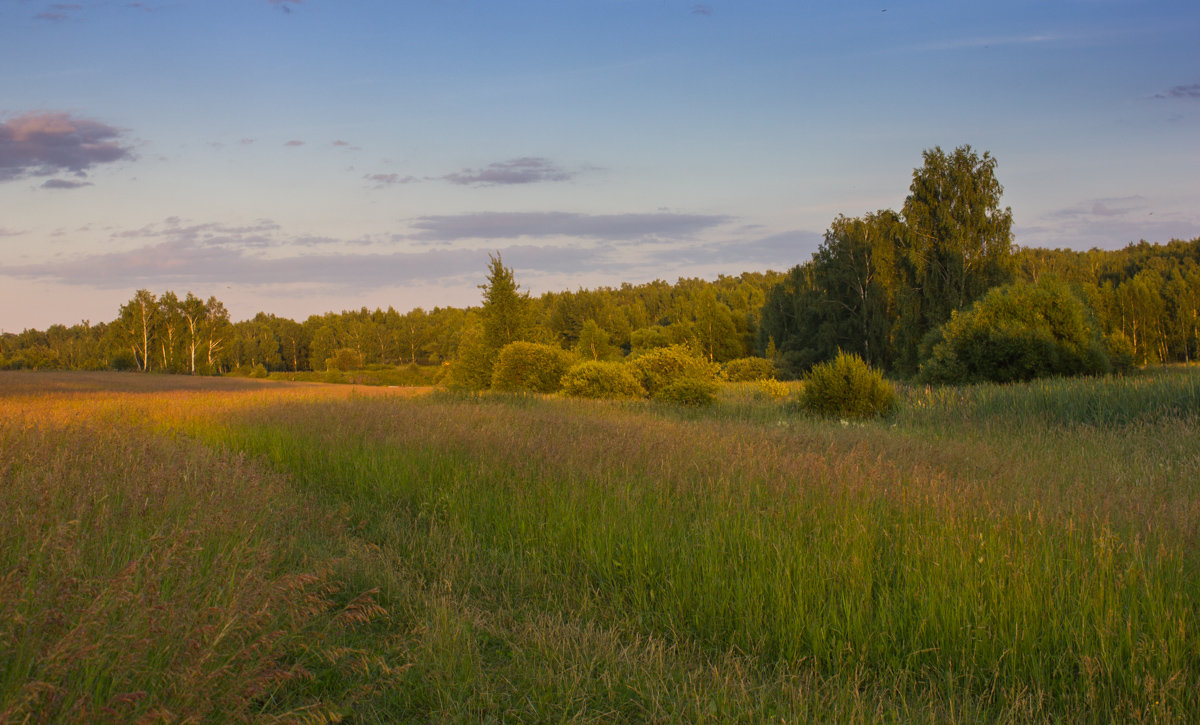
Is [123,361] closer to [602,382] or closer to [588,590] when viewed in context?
[602,382]

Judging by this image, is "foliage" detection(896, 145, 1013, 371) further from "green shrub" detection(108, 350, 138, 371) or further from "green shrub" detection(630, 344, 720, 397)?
"green shrub" detection(108, 350, 138, 371)

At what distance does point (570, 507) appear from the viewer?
5566 mm

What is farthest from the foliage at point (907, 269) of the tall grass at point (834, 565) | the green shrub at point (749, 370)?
the tall grass at point (834, 565)

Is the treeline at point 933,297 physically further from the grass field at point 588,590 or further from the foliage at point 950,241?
the grass field at point 588,590

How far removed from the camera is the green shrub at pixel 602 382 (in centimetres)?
2039

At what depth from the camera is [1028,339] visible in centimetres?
2381

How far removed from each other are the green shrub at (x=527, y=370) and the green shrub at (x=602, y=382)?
4.21 meters

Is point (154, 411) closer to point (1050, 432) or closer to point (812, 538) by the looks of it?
point (812, 538)

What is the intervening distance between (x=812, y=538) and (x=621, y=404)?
42.4ft

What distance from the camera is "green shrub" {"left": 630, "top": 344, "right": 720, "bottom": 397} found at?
21.6m

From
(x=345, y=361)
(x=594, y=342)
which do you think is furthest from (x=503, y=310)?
(x=345, y=361)

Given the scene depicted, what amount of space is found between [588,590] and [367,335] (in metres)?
114

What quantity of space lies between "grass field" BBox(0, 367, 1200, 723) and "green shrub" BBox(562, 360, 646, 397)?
12889 millimetres

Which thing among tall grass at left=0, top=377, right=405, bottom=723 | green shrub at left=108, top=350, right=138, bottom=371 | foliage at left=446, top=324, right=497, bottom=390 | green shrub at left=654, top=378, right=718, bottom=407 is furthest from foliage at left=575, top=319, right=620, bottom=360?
tall grass at left=0, top=377, right=405, bottom=723
